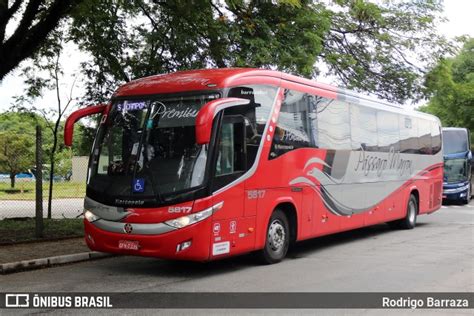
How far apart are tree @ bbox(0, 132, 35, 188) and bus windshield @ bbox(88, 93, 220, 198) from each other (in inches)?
958

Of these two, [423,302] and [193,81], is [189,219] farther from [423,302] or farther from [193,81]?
[423,302]

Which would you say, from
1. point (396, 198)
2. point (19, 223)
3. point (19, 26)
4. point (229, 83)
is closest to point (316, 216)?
point (229, 83)

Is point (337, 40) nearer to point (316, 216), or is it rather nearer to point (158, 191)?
point (316, 216)

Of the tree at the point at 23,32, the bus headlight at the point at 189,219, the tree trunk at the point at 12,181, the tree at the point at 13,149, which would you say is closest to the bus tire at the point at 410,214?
the bus headlight at the point at 189,219

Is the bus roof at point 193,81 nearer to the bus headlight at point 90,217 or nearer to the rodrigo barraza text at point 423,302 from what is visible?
the bus headlight at point 90,217

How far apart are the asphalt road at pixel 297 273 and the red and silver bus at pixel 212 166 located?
44 cm

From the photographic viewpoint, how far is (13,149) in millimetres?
40562

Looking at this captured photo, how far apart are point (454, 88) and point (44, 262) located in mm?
17277

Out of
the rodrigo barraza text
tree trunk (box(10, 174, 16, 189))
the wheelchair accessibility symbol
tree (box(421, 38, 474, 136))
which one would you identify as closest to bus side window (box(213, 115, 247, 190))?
the wheelchair accessibility symbol

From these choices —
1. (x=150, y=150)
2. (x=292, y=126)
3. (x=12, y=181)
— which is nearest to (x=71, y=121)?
(x=150, y=150)

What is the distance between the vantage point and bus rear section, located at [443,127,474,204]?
91.1 ft

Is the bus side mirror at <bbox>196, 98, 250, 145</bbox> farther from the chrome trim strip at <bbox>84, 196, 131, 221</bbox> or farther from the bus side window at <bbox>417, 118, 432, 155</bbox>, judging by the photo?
the bus side window at <bbox>417, 118, 432, 155</bbox>

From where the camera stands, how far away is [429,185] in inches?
667

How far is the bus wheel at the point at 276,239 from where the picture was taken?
371 inches
